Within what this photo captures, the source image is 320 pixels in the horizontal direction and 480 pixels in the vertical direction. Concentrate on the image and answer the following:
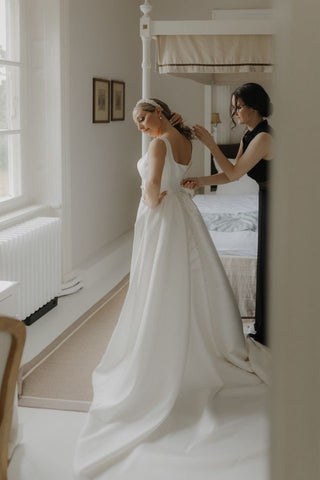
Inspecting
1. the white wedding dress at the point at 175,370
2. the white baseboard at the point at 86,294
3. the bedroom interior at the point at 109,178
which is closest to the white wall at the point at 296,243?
the bedroom interior at the point at 109,178

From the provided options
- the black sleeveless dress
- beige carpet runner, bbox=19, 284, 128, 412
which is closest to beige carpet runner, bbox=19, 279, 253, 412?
beige carpet runner, bbox=19, 284, 128, 412

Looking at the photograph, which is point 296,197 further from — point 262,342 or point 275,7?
point 262,342

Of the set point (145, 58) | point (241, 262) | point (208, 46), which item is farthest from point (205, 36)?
point (241, 262)

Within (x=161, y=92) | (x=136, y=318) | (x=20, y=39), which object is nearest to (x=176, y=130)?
(x=136, y=318)

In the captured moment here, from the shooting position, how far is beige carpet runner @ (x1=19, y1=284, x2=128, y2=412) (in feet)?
10.2

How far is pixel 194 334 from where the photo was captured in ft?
9.68

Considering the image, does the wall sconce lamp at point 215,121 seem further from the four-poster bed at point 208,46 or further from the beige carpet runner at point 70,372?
the four-poster bed at point 208,46

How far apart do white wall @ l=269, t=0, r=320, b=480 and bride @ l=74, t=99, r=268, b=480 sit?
93.9 inches

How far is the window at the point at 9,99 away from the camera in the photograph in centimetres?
440

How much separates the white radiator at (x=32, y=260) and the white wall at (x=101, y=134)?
694mm

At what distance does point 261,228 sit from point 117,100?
352cm

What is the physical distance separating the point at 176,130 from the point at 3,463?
68.6 inches

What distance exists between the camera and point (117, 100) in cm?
654

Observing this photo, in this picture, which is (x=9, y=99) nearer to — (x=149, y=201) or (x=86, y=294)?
(x=86, y=294)
